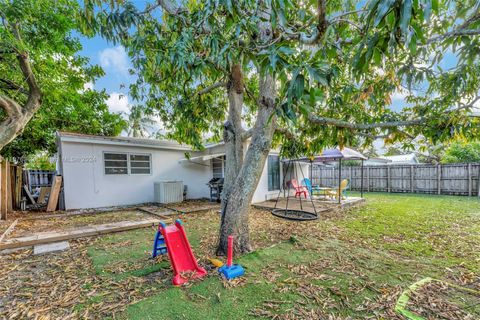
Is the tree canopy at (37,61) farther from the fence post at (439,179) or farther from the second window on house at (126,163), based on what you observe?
the fence post at (439,179)

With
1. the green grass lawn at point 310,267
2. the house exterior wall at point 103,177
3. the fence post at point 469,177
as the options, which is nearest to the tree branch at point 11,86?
the house exterior wall at point 103,177

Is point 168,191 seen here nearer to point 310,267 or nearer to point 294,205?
point 294,205

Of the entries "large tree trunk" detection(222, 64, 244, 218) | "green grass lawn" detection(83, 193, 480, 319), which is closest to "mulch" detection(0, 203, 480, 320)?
"green grass lawn" detection(83, 193, 480, 319)

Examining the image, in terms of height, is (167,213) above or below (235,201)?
below

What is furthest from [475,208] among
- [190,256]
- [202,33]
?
[202,33]

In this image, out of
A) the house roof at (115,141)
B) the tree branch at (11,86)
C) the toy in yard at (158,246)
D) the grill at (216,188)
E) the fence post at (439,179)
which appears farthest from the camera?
the fence post at (439,179)

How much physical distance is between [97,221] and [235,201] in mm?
4893

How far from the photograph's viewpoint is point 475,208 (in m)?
7.58

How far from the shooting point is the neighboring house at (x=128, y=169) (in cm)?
780

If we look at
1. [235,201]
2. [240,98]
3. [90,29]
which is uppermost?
[90,29]

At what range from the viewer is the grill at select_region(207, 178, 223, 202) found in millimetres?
9523

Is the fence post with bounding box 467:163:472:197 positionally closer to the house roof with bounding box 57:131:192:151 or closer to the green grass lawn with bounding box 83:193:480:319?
the green grass lawn with bounding box 83:193:480:319

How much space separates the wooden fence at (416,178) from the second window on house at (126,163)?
11.7 meters

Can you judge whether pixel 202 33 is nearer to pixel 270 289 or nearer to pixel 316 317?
pixel 270 289
